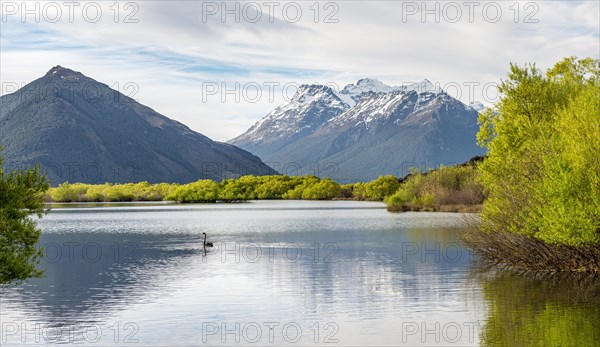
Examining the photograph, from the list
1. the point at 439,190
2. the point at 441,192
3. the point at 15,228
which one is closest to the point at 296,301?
the point at 15,228

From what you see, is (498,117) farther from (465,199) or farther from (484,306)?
(465,199)

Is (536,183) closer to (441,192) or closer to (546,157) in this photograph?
(546,157)

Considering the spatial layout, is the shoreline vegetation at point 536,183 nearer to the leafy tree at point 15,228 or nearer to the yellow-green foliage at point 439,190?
the leafy tree at point 15,228

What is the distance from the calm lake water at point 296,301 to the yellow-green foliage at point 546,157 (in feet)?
10.5

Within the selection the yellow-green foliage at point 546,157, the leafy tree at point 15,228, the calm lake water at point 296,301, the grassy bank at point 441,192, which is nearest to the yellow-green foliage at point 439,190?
the grassy bank at point 441,192

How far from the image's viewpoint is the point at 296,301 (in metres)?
33.7

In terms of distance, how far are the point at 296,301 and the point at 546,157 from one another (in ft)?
47.4

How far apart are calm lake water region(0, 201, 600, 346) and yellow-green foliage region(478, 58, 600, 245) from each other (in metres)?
3.21

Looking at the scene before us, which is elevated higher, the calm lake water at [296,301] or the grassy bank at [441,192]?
the grassy bank at [441,192]

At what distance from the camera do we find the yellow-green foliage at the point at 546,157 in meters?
33.5

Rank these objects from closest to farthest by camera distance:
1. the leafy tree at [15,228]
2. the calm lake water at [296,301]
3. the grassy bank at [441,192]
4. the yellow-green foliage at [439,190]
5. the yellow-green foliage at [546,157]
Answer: the leafy tree at [15,228]
the calm lake water at [296,301]
the yellow-green foliage at [546,157]
the grassy bank at [441,192]
the yellow-green foliage at [439,190]

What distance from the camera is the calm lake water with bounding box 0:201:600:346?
25953 millimetres

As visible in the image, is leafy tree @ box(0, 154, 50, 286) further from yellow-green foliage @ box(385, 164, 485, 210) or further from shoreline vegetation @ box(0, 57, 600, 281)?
yellow-green foliage @ box(385, 164, 485, 210)

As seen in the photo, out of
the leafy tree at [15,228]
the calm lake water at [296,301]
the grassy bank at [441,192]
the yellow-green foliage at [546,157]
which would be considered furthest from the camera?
the grassy bank at [441,192]
